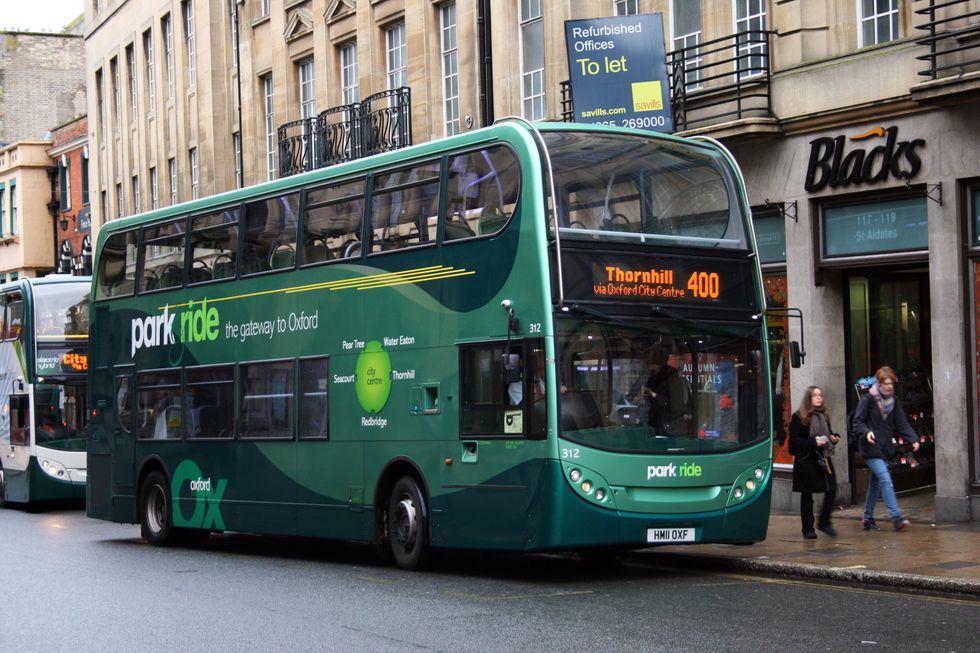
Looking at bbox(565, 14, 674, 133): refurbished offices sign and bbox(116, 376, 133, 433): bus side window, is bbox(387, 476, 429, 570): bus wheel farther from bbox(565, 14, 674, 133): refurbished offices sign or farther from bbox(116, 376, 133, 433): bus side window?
bbox(565, 14, 674, 133): refurbished offices sign

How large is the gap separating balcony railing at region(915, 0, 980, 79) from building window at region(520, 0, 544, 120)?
9018 mm

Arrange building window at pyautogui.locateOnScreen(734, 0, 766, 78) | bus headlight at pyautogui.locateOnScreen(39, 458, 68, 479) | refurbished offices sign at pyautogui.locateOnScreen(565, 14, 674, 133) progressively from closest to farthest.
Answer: refurbished offices sign at pyautogui.locateOnScreen(565, 14, 674, 133) < building window at pyautogui.locateOnScreen(734, 0, 766, 78) < bus headlight at pyautogui.locateOnScreen(39, 458, 68, 479)

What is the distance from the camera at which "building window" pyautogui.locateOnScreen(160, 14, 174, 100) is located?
41.7m

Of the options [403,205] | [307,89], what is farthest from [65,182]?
[403,205]

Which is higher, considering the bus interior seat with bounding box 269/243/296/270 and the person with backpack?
the bus interior seat with bounding box 269/243/296/270

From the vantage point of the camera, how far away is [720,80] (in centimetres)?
2114

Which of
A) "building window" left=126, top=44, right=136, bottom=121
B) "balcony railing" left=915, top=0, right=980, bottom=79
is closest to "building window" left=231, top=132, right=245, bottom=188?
"building window" left=126, top=44, right=136, bottom=121

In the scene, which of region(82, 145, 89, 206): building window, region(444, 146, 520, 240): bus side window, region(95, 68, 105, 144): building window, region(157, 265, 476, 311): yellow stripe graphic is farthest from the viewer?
region(82, 145, 89, 206): building window

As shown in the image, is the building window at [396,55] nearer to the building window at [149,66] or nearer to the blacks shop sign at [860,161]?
the blacks shop sign at [860,161]

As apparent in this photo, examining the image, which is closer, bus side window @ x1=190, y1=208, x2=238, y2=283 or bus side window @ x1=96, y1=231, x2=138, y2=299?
bus side window @ x1=190, y1=208, x2=238, y2=283

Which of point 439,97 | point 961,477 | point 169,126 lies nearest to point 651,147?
point 961,477

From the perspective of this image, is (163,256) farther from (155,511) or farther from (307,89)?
(307,89)

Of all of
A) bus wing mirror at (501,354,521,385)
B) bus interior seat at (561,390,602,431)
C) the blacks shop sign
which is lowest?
bus interior seat at (561,390,602,431)

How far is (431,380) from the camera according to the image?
14680 millimetres
